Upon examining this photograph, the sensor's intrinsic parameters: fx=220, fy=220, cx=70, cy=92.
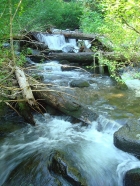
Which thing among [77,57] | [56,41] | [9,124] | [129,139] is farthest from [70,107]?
[56,41]

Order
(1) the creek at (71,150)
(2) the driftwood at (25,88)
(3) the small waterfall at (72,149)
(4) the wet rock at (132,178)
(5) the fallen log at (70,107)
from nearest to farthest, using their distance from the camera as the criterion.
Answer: (4) the wet rock at (132,178)
(1) the creek at (71,150)
(3) the small waterfall at (72,149)
(2) the driftwood at (25,88)
(5) the fallen log at (70,107)

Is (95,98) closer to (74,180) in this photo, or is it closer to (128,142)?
(128,142)

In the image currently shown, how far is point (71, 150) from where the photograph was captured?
5238 millimetres

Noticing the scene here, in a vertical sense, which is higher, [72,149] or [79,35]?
[79,35]

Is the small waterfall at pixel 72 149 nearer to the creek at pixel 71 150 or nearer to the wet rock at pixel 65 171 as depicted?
the creek at pixel 71 150

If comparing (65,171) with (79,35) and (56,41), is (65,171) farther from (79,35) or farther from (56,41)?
(56,41)

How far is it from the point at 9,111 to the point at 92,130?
261cm

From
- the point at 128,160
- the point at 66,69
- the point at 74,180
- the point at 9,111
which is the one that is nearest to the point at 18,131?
the point at 9,111

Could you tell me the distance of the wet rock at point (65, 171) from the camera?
3.89 metres

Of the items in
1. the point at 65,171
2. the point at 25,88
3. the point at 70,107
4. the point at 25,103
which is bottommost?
the point at 65,171

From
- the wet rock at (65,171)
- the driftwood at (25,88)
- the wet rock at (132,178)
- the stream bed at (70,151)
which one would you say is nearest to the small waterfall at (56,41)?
the stream bed at (70,151)

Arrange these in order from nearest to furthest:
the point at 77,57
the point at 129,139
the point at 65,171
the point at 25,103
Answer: the point at 65,171 → the point at 129,139 → the point at 25,103 → the point at 77,57

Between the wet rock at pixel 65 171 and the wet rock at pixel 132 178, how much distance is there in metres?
0.86

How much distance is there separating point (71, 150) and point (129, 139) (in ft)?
4.54
